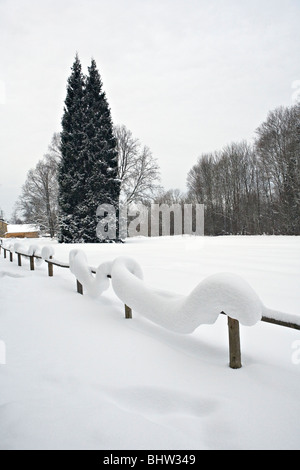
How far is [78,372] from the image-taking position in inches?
99.5

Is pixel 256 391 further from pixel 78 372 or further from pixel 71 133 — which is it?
pixel 71 133

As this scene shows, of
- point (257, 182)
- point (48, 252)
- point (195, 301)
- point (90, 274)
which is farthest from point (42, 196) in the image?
point (195, 301)

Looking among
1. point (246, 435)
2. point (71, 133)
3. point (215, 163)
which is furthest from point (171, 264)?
point (215, 163)

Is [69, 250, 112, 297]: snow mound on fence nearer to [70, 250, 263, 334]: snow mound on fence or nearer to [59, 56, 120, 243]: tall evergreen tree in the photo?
[70, 250, 263, 334]: snow mound on fence

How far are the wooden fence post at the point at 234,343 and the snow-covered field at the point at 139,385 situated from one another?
6cm

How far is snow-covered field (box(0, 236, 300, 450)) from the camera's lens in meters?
1.75

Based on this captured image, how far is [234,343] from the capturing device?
249 centimetres

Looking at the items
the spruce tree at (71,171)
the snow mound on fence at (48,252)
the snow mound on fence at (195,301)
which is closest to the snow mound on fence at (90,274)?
the snow mound on fence at (195,301)

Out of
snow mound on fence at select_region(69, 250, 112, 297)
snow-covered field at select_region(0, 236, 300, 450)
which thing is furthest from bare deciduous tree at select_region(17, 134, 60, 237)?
snow-covered field at select_region(0, 236, 300, 450)

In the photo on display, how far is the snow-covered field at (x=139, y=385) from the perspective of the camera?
175 centimetres

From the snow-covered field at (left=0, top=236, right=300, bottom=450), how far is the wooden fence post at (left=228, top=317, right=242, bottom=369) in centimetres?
6

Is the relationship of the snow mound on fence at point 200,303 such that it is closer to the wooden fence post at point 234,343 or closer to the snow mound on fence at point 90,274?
the wooden fence post at point 234,343
